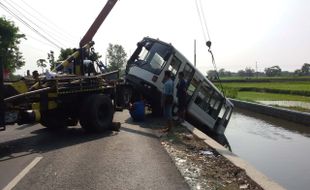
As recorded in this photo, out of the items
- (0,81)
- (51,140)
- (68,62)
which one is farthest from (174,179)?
(68,62)

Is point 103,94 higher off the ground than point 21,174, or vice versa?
point 103,94

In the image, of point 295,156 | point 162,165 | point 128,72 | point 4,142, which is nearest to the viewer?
point 162,165

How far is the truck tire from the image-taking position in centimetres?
1228


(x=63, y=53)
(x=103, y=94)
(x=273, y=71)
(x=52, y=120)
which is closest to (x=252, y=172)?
(x=103, y=94)

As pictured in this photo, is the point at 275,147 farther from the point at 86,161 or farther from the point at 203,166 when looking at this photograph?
the point at 86,161

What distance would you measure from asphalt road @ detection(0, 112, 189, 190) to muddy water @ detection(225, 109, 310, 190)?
309 cm

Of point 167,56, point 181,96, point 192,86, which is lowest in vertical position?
point 181,96

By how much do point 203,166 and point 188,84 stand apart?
777 cm

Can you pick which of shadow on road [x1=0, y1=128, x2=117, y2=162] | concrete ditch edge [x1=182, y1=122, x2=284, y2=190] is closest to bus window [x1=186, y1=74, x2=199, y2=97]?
shadow on road [x1=0, y1=128, x2=117, y2=162]

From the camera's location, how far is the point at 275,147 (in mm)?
14617

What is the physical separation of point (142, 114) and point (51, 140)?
5195mm

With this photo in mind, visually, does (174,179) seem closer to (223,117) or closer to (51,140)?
(51,140)

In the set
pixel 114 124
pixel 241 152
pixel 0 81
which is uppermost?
pixel 0 81

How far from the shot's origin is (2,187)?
671 cm
